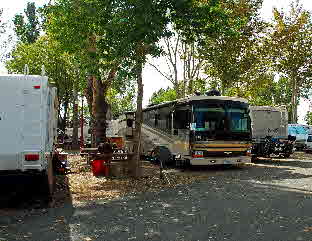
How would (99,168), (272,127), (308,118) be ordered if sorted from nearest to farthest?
1. (99,168)
2. (272,127)
3. (308,118)

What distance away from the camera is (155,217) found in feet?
26.7

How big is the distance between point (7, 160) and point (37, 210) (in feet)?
4.47

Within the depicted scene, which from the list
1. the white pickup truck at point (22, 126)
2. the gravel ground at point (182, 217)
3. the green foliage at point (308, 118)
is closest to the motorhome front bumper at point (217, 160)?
the gravel ground at point (182, 217)

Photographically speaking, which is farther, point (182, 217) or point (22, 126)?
point (22, 126)

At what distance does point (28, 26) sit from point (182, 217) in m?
52.1

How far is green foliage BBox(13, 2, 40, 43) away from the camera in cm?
5147

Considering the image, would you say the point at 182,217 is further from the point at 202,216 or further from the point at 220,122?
the point at 220,122

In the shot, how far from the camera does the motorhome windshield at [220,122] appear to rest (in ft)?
53.8

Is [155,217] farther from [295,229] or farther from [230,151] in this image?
[230,151]

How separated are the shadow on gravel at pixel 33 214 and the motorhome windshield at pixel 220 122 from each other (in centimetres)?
629

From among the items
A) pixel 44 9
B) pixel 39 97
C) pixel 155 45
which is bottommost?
pixel 39 97

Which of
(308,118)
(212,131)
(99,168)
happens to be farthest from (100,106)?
(308,118)

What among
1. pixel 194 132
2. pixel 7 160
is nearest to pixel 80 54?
pixel 194 132

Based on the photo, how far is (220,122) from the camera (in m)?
16.6
